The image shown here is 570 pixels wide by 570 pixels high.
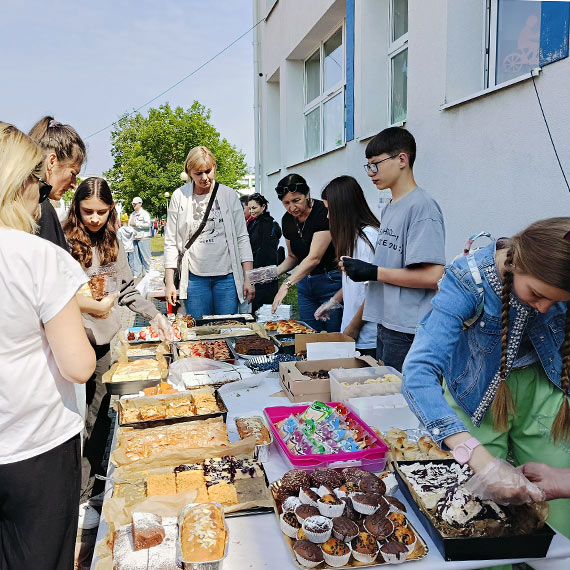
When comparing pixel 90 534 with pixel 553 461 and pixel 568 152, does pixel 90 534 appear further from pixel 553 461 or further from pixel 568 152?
pixel 568 152

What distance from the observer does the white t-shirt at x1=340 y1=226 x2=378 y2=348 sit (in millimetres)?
2945

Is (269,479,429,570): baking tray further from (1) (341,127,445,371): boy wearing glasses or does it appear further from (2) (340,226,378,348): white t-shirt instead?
(2) (340,226,378,348): white t-shirt

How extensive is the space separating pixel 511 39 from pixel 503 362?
2.96 m

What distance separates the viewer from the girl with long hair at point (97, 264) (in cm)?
262

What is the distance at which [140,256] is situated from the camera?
40.9ft

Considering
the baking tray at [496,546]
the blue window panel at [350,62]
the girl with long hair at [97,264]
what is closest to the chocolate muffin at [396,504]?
the baking tray at [496,546]

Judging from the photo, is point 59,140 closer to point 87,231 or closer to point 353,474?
point 87,231

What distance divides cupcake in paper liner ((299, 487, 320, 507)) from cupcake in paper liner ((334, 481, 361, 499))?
0.06 meters

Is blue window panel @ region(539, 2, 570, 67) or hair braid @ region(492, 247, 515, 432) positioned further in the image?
blue window panel @ region(539, 2, 570, 67)

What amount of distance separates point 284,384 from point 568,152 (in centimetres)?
197

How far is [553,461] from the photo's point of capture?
155 centimetres

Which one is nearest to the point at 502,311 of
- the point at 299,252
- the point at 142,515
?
the point at 142,515

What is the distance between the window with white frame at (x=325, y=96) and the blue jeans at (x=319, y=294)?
3.64 metres

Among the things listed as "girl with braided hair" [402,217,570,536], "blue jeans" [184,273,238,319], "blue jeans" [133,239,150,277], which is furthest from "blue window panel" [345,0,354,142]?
"blue jeans" [133,239,150,277]
